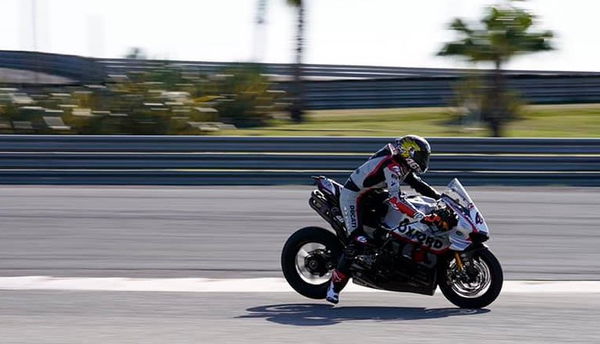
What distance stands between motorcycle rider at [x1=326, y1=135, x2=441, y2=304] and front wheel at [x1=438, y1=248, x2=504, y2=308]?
0.45 metres

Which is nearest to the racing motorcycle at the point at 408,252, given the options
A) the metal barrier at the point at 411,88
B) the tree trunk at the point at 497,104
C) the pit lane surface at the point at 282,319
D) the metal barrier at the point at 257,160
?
the pit lane surface at the point at 282,319

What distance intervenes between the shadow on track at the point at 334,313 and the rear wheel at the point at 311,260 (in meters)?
0.25

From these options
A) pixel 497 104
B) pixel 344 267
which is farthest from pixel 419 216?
pixel 497 104

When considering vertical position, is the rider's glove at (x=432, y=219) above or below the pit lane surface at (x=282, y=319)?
above

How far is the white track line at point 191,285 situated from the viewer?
10242mm

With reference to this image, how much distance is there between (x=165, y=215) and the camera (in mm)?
14750

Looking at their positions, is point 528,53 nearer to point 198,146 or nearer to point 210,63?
point 210,63

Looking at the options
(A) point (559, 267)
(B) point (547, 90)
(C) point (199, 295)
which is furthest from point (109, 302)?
(B) point (547, 90)

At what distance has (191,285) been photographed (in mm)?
10469

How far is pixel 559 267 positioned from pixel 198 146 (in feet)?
25.3

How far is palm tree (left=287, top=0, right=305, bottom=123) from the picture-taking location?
106ft

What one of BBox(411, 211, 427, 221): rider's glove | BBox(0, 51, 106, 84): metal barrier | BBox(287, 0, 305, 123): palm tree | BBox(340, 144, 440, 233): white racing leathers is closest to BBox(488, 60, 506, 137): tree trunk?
BBox(287, 0, 305, 123): palm tree

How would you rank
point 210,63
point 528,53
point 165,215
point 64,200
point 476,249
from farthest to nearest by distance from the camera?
point 210,63
point 528,53
point 64,200
point 165,215
point 476,249

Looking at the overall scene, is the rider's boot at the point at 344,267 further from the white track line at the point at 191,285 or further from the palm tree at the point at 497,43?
the palm tree at the point at 497,43
